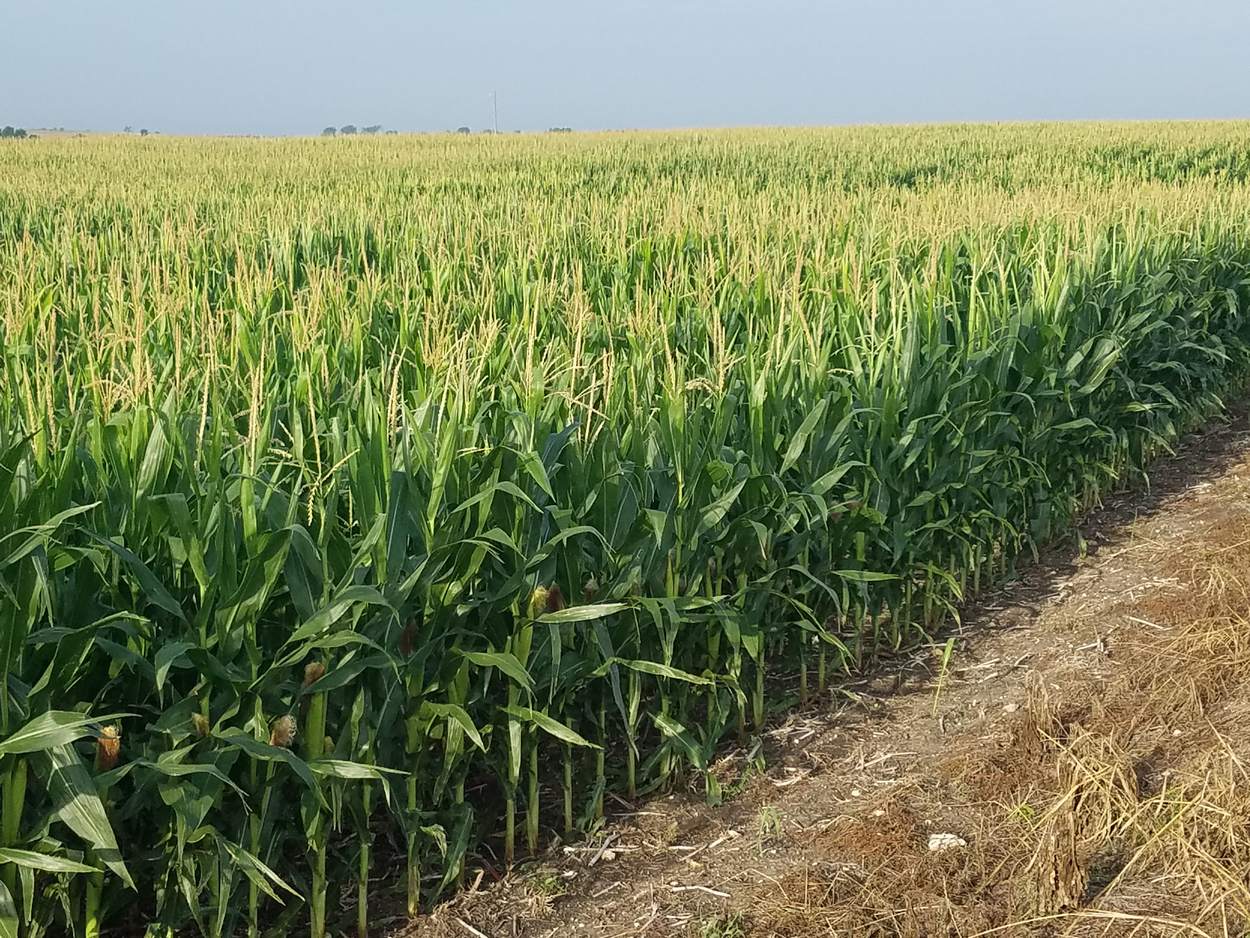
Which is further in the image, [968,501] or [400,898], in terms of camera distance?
[968,501]

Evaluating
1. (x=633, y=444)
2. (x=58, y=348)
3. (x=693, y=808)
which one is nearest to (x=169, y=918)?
(x=693, y=808)

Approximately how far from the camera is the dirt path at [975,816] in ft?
9.15

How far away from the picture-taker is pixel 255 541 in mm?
2480

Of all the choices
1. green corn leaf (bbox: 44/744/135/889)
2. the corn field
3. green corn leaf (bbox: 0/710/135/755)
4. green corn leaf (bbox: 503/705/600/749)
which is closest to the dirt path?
the corn field

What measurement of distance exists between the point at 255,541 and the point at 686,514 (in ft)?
4.30

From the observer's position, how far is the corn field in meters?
2.40

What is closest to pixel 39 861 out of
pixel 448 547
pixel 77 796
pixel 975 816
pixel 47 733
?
pixel 77 796

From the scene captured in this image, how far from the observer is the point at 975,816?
10.6 feet

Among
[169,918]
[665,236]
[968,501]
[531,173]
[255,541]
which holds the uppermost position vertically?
[531,173]

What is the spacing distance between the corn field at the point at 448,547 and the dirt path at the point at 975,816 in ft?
0.64

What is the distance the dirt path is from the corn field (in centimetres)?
20

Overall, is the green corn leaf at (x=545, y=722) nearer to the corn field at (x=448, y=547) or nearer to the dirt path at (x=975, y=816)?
the corn field at (x=448, y=547)

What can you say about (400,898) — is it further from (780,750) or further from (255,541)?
(780,750)

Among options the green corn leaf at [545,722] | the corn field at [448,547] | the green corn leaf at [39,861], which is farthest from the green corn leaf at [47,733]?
the green corn leaf at [545,722]
